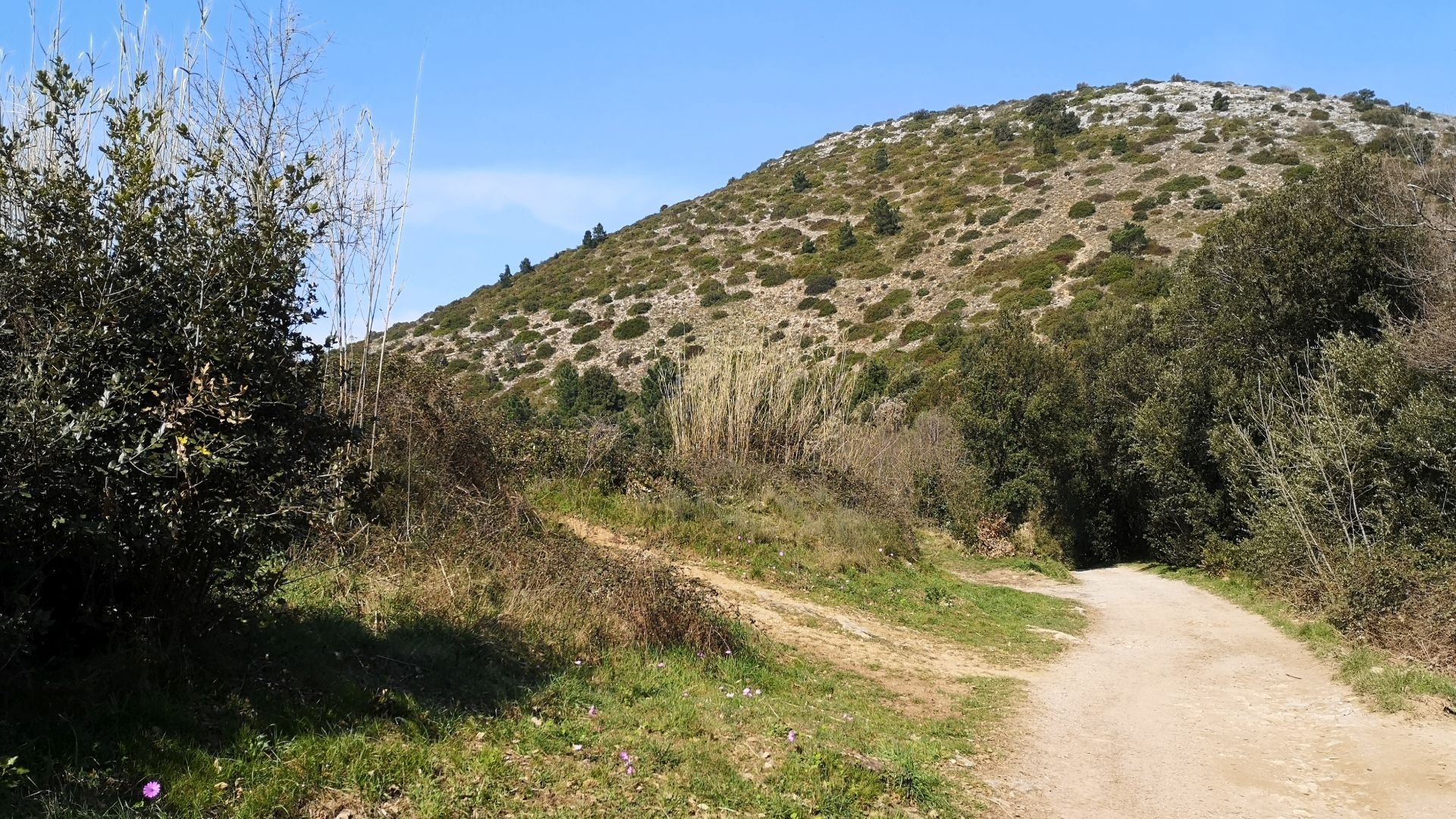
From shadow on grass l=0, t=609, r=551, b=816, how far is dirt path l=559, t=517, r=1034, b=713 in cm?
396

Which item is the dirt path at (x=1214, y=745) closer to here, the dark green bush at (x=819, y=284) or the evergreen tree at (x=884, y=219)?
the dark green bush at (x=819, y=284)

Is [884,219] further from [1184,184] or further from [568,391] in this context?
[568,391]

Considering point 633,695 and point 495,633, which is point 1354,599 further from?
point 495,633

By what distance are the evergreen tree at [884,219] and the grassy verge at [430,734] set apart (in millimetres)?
47299

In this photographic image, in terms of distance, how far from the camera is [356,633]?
575cm

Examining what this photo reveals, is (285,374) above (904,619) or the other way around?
above

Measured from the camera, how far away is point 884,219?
52.6 meters

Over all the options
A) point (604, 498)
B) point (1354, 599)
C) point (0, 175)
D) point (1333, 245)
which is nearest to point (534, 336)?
point (604, 498)

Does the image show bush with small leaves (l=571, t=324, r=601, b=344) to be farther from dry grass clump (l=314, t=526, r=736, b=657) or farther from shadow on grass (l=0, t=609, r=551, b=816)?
shadow on grass (l=0, t=609, r=551, b=816)

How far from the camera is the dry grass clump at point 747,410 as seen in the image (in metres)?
16.8

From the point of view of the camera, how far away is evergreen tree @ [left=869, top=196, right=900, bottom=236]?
172 feet

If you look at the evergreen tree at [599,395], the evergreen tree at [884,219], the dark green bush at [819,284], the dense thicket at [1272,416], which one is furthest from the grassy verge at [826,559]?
the evergreen tree at [884,219]

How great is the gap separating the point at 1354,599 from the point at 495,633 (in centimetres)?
1025

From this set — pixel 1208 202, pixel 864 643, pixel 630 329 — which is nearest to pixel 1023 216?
pixel 1208 202
